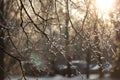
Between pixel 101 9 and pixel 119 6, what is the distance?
1.81 ft

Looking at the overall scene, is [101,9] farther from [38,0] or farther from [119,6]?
[38,0]

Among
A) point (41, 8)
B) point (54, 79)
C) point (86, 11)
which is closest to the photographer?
point (86, 11)

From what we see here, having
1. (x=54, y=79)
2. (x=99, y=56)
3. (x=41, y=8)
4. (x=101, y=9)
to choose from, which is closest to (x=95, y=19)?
(x=101, y=9)

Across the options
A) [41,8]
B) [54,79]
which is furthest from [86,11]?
[54,79]

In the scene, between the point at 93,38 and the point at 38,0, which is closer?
the point at 93,38

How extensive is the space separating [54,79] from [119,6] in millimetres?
26075

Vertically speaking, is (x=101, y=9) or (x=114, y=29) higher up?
(x=101, y=9)

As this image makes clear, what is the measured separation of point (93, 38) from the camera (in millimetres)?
6363

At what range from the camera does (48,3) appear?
6773 millimetres

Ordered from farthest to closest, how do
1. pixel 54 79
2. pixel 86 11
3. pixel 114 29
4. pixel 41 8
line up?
pixel 54 79
pixel 41 8
pixel 114 29
pixel 86 11

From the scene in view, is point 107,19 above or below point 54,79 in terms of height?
above

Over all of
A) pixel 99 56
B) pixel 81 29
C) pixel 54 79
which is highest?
pixel 81 29

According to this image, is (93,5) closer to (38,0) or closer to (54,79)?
(38,0)

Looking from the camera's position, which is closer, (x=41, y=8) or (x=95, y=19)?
(x=95, y=19)
